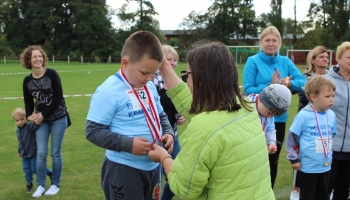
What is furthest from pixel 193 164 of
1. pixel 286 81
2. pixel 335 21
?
pixel 335 21

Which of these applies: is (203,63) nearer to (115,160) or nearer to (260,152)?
(260,152)

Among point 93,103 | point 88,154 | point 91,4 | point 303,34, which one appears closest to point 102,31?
point 91,4

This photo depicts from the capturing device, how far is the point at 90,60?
58281mm

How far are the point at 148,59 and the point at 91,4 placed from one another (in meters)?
67.5

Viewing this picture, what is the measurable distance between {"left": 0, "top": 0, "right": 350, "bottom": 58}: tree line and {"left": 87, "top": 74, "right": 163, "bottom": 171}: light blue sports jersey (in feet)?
192

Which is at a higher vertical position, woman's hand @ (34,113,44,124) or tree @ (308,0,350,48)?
tree @ (308,0,350,48)

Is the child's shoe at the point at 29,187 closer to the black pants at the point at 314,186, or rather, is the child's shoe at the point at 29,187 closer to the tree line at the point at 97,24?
the black pants at the point at 314,186

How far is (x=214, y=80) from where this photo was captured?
200 centimetres

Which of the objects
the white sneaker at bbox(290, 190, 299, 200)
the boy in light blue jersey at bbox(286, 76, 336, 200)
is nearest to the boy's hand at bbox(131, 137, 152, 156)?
the boy in light blue jersey at bbox(286, 76, 336, 200)

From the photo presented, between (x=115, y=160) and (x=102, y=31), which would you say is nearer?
(x=115, y=160)

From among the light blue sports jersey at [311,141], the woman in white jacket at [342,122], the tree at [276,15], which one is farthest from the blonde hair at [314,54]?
the tree at [276,15]

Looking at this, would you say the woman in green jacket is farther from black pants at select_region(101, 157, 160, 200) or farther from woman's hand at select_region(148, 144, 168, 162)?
black pants at select_region(101, 157, 160, 200)

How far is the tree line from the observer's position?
63.9 meters

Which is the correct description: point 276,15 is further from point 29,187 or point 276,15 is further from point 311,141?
point 29,187
